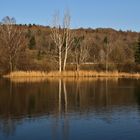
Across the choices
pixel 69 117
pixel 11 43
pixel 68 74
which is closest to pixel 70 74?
pixel 68 74

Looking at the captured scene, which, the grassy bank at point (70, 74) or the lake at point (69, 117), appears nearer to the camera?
the lake at point (69, 117)

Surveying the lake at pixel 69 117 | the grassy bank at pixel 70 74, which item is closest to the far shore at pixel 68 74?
the grassy bank at pixel 70 74

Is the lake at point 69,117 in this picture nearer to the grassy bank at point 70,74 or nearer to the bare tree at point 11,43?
the grassy bank at point 70,74

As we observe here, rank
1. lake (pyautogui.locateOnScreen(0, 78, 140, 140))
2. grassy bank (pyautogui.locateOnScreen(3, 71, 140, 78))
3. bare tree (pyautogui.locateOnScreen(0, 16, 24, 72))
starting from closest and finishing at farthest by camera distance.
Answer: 1. lake (pyautogui.locateOnScreen(0, 78, 140, 140))
2. grassy bank (pyautogui.locateOnScreen(3, 71, 140, 78))
3. bare tree (pyautogui.locateOnScreen(0, 16, 24, 72))

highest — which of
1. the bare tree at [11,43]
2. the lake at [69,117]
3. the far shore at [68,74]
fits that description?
the bare tree at [11,43]

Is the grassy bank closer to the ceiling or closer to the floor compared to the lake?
closer to the ceiling

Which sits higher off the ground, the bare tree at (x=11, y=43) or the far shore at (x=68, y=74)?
the bare tree at (x=11, y=43)

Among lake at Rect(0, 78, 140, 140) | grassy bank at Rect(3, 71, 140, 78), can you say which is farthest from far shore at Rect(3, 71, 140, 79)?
lake at Rect(0, 78, 140, 140)

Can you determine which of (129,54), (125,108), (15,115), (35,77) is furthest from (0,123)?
(129,54)

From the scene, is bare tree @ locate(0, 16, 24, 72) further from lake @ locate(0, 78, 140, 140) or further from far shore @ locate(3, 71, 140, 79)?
lake @ locate(0, 78, 140, 140)

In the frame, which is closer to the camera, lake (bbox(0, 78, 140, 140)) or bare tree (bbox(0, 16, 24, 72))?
lake (bbox(0, 78, 140, 140))

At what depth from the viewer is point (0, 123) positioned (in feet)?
56.3

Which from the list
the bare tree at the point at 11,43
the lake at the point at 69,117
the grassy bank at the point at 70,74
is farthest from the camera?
the bare tree at the point at 11,43

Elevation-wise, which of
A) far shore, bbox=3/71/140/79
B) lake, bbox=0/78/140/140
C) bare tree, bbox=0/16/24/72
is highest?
bare tree, bbox=0/16/24/72
